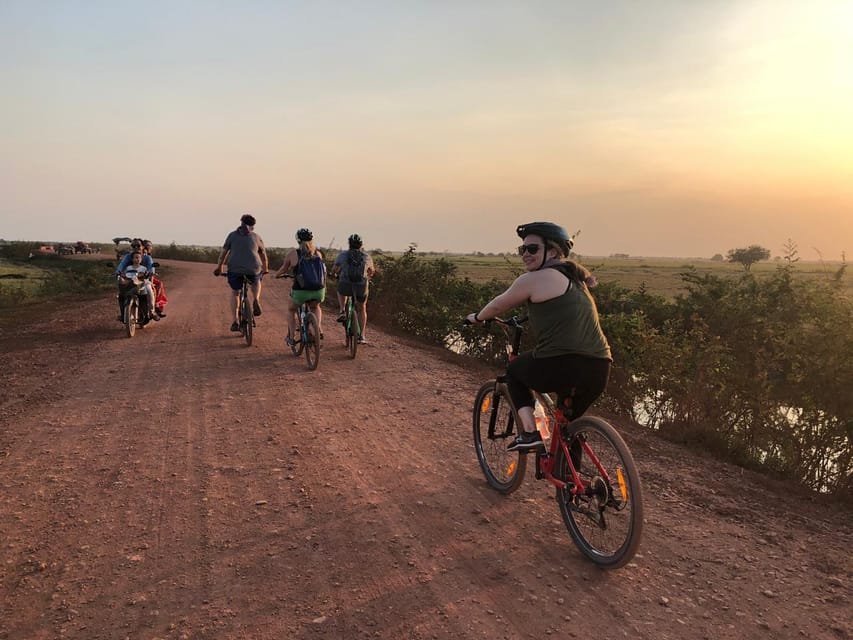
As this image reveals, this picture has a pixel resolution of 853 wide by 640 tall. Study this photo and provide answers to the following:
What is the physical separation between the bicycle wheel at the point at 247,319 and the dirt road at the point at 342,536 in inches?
128

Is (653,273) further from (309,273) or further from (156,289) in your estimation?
(309,273)

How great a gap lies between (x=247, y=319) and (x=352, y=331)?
218 centimetres

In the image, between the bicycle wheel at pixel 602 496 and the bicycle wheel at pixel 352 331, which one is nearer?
the bicycle wheel at pixel 602 496

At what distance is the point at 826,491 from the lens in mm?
6488

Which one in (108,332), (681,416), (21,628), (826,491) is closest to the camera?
(21,628)

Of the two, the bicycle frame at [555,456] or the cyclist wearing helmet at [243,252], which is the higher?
the cyclist wearing helmet at [243,252]

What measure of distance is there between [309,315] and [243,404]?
2324 millimetres

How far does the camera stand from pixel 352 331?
1023 cm

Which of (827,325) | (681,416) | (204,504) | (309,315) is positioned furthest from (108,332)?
(827,325)

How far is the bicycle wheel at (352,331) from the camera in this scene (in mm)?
10099

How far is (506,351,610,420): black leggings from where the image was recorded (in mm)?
3664

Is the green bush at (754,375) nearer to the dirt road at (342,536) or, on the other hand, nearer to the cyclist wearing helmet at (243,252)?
the dirt road at (342,536)

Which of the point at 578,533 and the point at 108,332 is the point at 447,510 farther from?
the point at 108,332

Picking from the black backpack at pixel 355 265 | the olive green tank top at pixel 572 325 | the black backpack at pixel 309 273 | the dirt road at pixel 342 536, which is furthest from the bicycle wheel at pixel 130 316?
the olive green tank top at pixel 572 325
